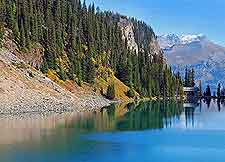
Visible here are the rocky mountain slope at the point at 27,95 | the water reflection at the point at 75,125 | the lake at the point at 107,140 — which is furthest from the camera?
the rocky mountain slope at the point at 27,95

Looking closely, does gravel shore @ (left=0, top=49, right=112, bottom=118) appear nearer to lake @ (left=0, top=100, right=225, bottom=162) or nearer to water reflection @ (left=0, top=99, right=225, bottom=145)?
water reflection @ (left=0, top=99, right=225, bottom=145)

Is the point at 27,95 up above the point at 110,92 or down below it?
below

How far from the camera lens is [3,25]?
160125mm

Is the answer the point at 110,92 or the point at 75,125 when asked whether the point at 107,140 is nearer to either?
the point at 75,125

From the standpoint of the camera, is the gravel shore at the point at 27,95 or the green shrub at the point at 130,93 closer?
the gravel shore at the point at 27,95

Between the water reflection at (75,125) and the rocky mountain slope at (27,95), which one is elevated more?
the rocky mountain slope at (27,95)

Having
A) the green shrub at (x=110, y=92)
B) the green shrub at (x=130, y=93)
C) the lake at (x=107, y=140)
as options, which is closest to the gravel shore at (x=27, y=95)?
the lake at (x=107, y=140)

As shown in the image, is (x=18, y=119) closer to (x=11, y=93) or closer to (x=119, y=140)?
(x=11, y=93)

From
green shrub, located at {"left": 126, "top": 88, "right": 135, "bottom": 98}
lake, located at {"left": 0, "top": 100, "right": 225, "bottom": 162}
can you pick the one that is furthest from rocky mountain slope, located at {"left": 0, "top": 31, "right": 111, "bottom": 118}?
green shrub, located at {"left": 126, "top": 88, "right": 135, "bottom": 98}

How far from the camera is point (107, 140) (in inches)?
2835

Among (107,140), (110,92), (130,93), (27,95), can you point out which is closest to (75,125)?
(107,140)

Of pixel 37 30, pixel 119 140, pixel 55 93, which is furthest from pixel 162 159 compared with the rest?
pixel 37 30

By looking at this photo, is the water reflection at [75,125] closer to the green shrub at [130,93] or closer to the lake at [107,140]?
the lake at [107,140]

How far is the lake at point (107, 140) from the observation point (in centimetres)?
5697
